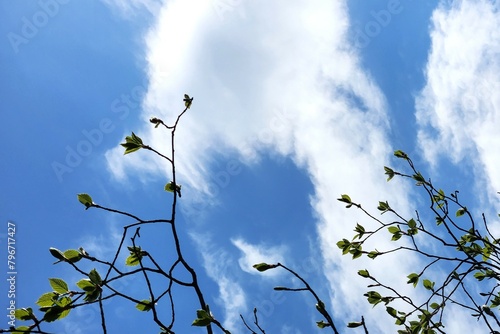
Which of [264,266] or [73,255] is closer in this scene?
[73,255]

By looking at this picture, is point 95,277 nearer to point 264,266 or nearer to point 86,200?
point 86,200

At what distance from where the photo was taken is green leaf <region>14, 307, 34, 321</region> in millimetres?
1755

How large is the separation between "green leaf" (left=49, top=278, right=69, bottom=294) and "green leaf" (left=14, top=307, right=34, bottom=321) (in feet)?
0.45

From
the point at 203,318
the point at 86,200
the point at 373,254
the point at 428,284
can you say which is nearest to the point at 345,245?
the point at 373,254

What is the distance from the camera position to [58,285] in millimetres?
1814

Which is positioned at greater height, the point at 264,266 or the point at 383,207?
the point at 383,207

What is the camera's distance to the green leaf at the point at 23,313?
69.1 inches

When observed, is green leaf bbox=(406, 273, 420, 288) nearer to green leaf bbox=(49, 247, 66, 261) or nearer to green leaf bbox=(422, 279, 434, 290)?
green leaf bbox=(422, 279, 434, 290)

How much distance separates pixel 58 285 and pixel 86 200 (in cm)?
52

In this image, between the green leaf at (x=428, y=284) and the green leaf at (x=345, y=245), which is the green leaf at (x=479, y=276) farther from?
the green leaf at (x=345, y=245)

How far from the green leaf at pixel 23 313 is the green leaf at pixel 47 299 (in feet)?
0.20

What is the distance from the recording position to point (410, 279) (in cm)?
Answer: 375

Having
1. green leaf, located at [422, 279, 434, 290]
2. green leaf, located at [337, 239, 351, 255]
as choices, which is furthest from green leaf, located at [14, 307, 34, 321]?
green leaf, located at [422, 279, 434, 290]

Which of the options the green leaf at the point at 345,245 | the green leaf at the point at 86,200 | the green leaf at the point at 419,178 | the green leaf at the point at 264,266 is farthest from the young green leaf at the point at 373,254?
the green leaf at the point at 86,200
